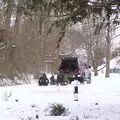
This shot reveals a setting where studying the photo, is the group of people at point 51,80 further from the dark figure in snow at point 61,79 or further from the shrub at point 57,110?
the shrub at point 57,110

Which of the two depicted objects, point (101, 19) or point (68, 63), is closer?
point (101, 19)

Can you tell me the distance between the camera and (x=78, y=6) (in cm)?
1298

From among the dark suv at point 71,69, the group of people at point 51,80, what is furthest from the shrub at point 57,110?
the dark suv at point 71,69

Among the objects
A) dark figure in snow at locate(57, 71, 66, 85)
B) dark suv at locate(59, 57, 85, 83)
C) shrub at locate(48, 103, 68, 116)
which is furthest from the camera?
dark suv at locate(59, 57, 85, 83)

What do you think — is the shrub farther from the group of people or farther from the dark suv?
the dark suv

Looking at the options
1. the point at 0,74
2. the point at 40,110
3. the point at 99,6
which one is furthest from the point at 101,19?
the point at 0,74

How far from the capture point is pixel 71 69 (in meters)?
36.6

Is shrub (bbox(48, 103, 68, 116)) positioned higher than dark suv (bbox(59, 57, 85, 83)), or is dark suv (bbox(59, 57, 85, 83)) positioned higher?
shrub (bbox(48, 103, 68, 116))

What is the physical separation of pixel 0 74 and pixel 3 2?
7.94m

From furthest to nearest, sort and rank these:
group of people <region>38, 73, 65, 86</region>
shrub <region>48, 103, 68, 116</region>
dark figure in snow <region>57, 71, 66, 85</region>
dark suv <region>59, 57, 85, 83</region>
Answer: dark suv <region>59, 57, 85, 83</region> → dark figure in snow <region>57, 71, 66, 85</region> → group of people <region>38, 73, 65, 86</region> → shrub <region>48, 103, 68, 116</region>

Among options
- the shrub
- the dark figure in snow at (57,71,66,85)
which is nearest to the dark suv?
the dark figure in snow at (57,71,66,85)

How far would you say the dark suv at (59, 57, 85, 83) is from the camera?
36.1 m

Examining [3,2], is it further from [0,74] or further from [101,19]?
[0,74]

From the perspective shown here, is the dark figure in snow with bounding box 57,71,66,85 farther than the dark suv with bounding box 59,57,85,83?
No
